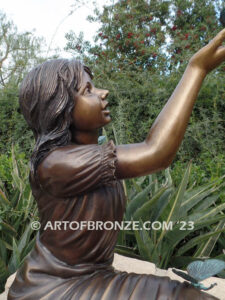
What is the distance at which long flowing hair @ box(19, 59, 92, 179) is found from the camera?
112cm

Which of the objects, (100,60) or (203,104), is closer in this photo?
(203,104)

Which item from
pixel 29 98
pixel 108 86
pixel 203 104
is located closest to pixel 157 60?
pixel 108 86

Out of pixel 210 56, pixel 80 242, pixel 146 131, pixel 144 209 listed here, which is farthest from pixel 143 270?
pixel 146 131

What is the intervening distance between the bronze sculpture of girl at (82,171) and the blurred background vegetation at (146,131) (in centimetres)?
107

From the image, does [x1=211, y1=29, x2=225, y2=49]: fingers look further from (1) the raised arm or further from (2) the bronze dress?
(2) the bronze dress

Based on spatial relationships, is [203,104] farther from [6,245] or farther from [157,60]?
[6,245]

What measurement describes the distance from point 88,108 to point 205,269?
1.99 feet

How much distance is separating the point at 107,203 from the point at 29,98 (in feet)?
1.44

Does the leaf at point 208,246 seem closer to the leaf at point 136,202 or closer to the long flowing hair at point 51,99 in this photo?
the leaf at point 136,202

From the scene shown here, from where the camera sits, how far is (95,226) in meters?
1.13

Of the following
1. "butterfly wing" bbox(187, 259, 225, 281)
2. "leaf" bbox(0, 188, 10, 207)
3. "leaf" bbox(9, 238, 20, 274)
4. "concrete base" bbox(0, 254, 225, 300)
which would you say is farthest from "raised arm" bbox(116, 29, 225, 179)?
"leaf" bbox(0, 188, 10, 207)

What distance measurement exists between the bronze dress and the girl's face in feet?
0.37

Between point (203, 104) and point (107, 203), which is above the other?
point (203, 104)

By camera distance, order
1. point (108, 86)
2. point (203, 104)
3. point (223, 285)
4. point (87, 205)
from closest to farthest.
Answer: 1. point (87, 205)
2. point (223, 285)
3. point (203, 104)
4. point (108, 86)
